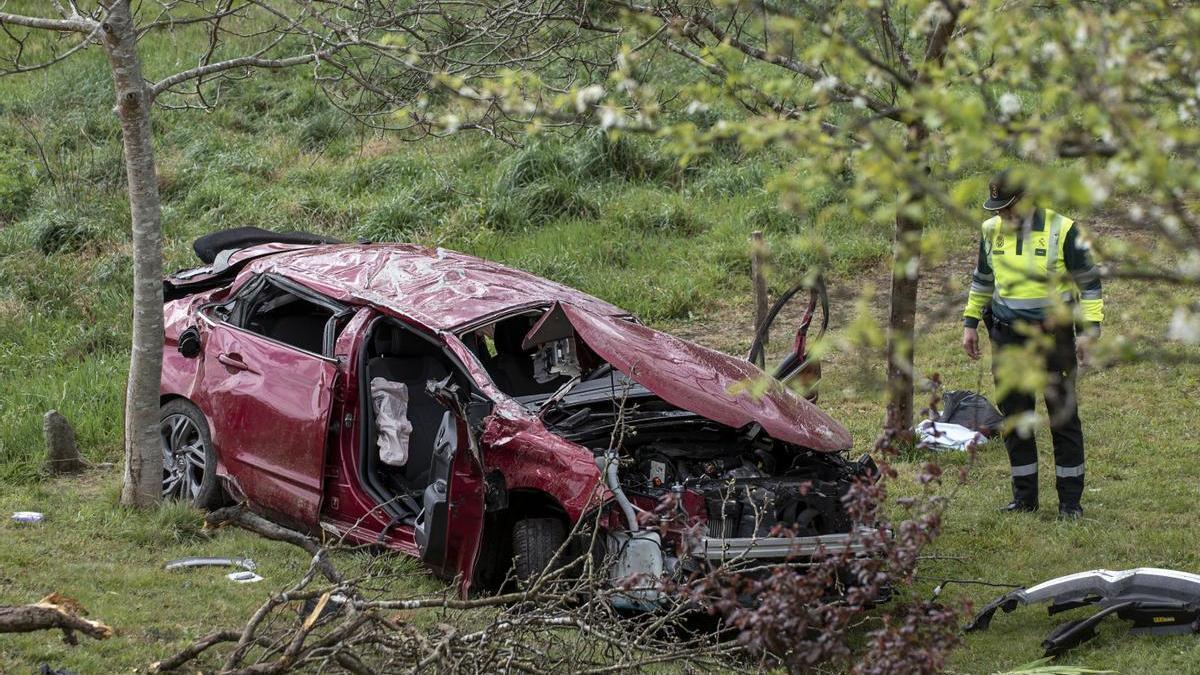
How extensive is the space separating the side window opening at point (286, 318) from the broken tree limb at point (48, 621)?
2.75m

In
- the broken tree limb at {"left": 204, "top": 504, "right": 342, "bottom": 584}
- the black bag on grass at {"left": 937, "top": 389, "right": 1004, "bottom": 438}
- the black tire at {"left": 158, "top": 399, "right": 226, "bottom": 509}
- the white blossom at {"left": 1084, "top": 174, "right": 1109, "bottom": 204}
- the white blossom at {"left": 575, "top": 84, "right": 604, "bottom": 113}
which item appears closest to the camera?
the white blossom at {"left": 1084, "top": 174, "right": 1109, "bottom": 204}

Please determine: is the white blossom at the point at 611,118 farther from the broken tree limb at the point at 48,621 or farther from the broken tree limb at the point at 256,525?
the broken tree limb at the point at 256,525

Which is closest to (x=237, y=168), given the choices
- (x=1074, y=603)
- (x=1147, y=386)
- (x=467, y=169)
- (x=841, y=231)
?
(x=467, y=169)

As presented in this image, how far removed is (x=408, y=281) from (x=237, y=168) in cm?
1007

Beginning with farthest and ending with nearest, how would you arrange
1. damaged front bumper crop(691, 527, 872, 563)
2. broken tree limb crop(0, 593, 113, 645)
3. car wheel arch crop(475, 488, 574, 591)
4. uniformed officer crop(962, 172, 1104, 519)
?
uniformed officer crop(962, 172, 1104, 519)
car wheel arch crop(475, 488, 574, 591)
damaged front bumper crop(691, 527, 872, 563)
broken tree limb crop(0, 593, 113, 645)

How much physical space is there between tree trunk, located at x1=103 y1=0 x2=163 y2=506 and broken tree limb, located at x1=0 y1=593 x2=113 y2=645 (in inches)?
85.8

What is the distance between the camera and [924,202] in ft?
10.9

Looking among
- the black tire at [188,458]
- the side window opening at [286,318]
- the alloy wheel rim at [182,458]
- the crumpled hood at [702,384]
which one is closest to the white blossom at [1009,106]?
the crumpled hood at [702,384]

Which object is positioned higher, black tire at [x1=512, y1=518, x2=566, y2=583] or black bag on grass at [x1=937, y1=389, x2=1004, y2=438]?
black bag on grass at [x1=937, y1=389, x2=1004, y2=438]

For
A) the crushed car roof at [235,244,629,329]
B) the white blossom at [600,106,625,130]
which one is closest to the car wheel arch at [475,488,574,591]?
the crushed car roof at [235,244,629,329]

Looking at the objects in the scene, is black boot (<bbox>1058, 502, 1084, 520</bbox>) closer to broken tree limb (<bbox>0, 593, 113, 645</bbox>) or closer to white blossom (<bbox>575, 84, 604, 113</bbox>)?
white blossom (<bbox>575, 84, 604, 113</bbox>)

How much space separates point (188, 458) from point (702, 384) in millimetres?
3289

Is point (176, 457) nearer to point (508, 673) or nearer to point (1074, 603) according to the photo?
point (508, 673)

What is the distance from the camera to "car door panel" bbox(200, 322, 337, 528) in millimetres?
7113
